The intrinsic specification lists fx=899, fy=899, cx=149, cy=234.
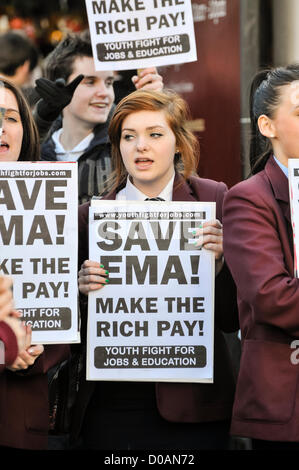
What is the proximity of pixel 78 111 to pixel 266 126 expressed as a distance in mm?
1076

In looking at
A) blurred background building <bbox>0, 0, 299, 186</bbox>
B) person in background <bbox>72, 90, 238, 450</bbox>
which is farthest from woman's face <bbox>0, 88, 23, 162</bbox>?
blurred background building <bbox>0, 0, 299, 186</bbox>

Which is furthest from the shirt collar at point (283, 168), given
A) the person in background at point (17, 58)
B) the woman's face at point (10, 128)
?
the person in background at point (17, 58)

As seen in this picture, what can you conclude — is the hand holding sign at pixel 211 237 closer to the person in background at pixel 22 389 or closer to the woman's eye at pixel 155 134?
the woman's eye at pixel 155 134

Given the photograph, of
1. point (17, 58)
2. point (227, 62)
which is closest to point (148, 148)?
point (227, 62)

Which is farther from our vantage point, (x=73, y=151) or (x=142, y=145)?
(x=73, y=151)

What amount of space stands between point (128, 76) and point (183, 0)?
440 mm

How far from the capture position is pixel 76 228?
9.98 ft

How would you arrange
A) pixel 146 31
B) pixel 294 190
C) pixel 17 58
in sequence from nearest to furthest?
pixel 294 190 < pixel 146 31 < pixel 17 58

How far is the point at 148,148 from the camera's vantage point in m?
→ 3.05

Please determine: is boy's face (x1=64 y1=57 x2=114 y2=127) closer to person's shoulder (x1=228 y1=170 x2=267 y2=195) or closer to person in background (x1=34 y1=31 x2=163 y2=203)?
person in background (x1=34 y1=31 x2=163 y2=203)

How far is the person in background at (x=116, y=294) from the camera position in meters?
3.05

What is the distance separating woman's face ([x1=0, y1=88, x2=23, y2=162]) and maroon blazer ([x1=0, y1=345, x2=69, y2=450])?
27.4 inches

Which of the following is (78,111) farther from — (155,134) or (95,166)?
(155,134)

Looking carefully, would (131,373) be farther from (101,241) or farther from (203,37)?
(203,37)
